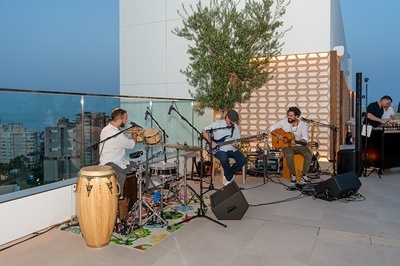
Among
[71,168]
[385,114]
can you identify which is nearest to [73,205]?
[71,168]

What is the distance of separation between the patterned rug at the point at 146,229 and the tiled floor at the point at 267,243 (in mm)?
87

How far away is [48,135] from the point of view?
3512mm

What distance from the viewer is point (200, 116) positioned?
6996 millimetres

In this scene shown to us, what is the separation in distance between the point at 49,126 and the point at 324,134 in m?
5.57

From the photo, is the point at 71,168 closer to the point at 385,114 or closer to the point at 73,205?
the point at 73,205

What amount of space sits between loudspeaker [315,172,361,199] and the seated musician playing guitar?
891 mm

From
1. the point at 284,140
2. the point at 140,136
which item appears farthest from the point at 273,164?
the point at 140,136

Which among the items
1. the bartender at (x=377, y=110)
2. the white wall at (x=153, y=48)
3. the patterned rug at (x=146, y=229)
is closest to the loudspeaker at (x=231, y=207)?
the patterned rug at (x=146, y=229)

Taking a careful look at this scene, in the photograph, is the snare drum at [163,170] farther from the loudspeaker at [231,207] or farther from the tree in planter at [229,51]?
the tree in planter at [229,51]

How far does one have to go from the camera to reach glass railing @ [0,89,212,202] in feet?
10.2

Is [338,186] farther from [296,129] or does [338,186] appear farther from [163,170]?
[163,170]

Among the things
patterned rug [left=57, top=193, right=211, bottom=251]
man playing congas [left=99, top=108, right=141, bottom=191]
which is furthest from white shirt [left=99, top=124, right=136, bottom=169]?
patterned rug [left=57, top=193, right=211, bottom=251]

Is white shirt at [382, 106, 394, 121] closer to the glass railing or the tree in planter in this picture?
the tree in planter

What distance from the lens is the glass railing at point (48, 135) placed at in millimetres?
3096
